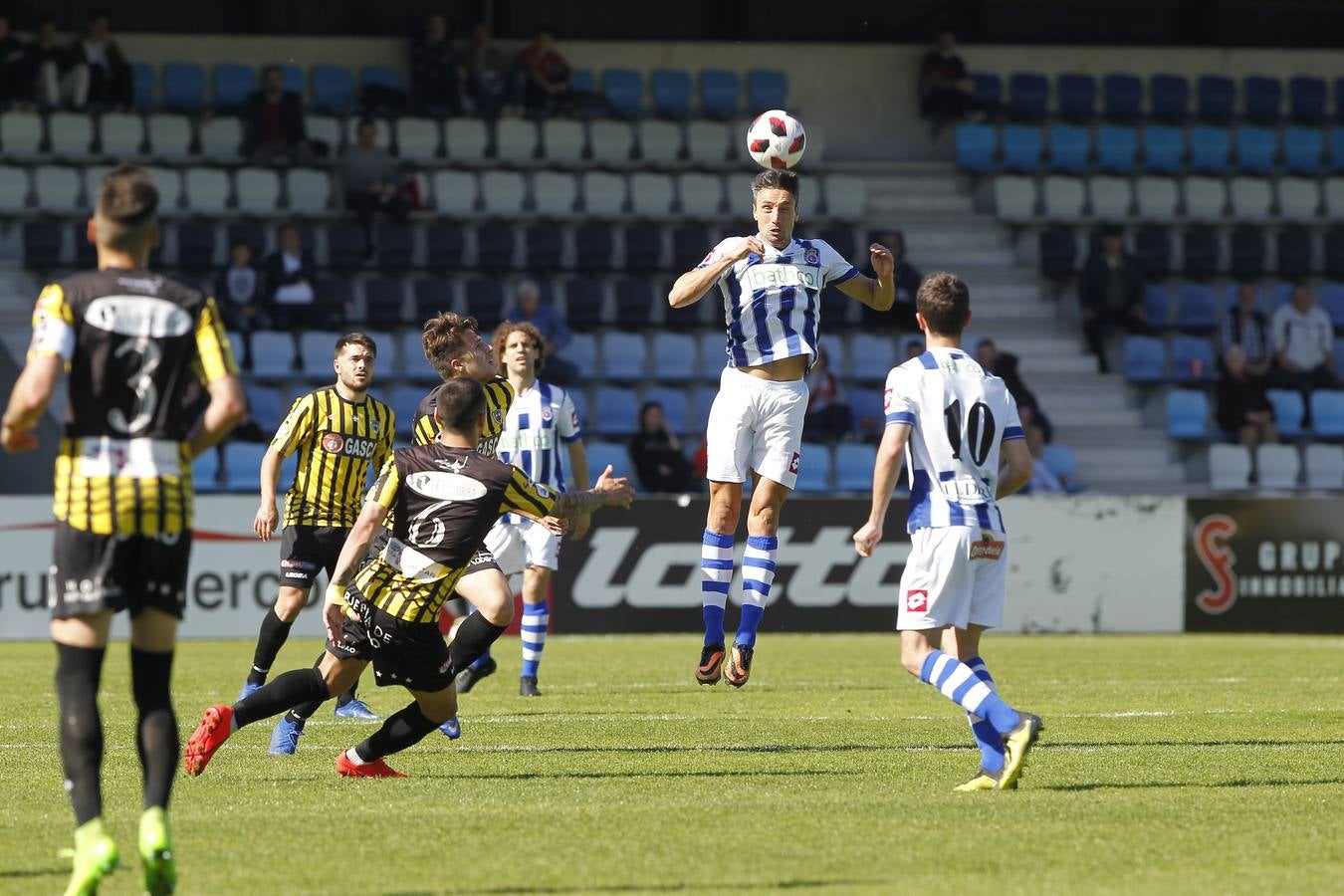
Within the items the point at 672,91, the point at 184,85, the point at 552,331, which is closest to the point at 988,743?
the point at 552,331

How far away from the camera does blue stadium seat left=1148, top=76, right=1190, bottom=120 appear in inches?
1067

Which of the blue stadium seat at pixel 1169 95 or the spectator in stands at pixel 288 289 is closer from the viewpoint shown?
the spectator in stands at pixel 288 289

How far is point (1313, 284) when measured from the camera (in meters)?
25.4

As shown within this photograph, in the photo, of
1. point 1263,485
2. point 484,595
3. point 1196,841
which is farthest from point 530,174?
point 1196,841

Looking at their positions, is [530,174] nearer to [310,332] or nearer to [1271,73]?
[310,332]

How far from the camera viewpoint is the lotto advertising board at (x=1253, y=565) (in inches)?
704

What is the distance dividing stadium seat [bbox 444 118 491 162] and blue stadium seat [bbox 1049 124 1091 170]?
297 inches

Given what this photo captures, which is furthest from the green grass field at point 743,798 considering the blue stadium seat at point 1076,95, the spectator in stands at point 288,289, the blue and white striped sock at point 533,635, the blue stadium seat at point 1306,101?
the blue stadium seat at point 1306,101

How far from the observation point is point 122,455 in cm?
524

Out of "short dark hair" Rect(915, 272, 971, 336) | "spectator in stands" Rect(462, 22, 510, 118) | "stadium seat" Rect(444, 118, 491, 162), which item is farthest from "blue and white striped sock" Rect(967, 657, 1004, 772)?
"spectator in stands" Rect(462, 22, 510, 118)

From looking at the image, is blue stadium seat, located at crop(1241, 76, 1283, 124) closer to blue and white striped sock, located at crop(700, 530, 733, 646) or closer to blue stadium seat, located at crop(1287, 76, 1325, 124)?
blue stadium seat, located at crop(1287, 76, 1325, 124)

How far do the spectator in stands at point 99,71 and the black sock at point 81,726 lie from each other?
741 inches

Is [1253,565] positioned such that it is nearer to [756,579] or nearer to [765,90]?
[756,579]

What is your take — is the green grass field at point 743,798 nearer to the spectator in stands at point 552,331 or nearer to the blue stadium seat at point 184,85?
the spectator in stands at point 552,331
